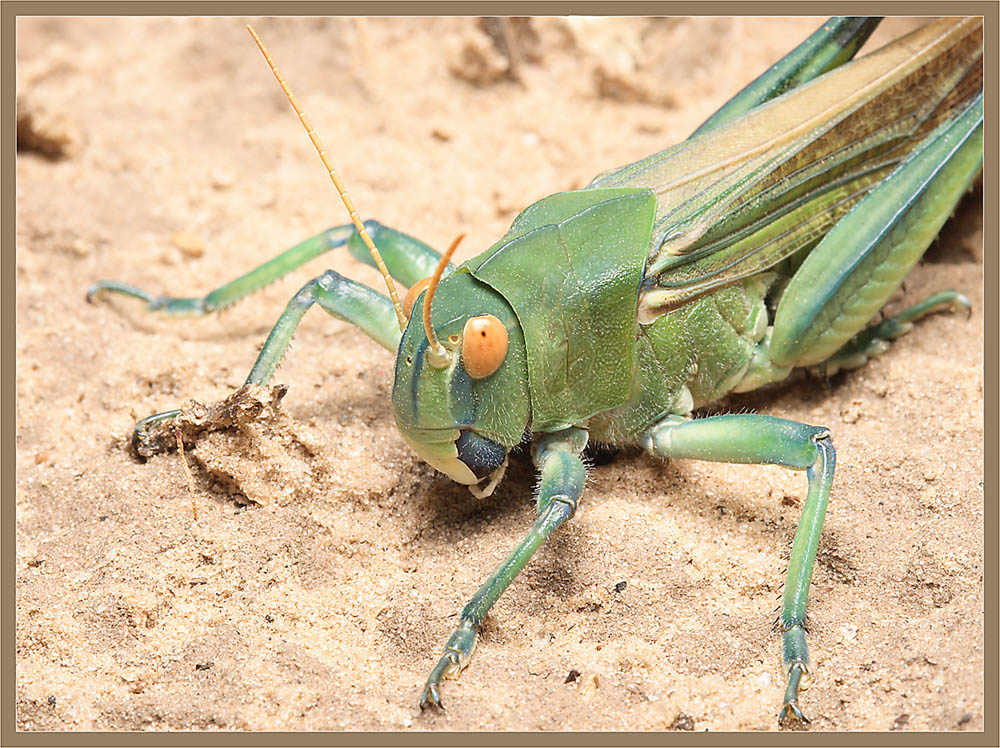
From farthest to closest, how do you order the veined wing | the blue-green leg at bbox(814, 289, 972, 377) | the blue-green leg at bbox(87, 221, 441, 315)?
the blue-green leg at bbox(814, 289, 972, 377) → the blue-green leg at bbox(87, 221, 441, 315) → the veined wing

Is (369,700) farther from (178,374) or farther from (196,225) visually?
(196,225)

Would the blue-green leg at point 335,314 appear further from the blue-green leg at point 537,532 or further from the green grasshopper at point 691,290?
the blue-green leg at point 537,532

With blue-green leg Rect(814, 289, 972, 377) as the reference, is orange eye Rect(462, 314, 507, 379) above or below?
above

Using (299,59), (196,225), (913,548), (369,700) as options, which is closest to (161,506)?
(369,700)

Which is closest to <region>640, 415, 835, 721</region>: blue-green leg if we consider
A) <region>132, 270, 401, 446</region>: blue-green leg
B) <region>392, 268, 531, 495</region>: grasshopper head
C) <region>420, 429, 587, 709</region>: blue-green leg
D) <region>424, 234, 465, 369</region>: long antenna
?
<region>420, 429, 587, 709</region>: blue-green leg

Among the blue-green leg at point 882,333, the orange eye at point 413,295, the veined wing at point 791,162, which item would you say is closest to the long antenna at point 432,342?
the orange eye at point 413,295

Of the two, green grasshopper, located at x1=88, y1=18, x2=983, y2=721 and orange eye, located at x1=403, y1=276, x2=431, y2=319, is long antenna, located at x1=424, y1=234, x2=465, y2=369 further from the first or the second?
orange eye, located at x1=403, y1=276, x2=431, y2=319

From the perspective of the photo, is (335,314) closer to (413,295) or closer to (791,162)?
(413,295)

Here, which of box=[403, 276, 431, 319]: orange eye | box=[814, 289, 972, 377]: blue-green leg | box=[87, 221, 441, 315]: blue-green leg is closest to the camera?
box=[403, 276, 431, 319]: orange eye
